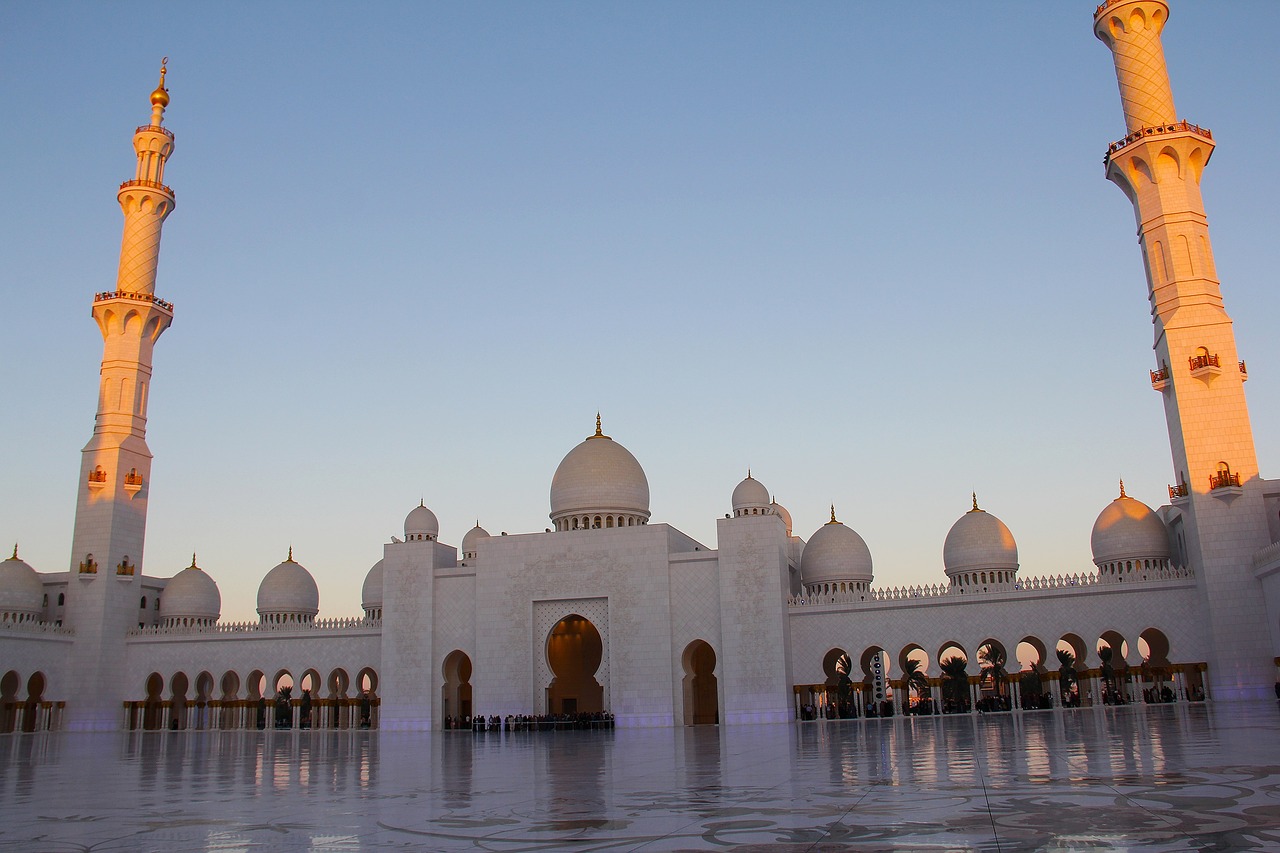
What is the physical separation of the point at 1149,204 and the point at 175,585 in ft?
104

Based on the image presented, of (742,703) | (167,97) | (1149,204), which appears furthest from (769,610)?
(167,97)

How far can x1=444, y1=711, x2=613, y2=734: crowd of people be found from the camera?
970 inches

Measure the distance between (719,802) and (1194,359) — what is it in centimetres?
2139

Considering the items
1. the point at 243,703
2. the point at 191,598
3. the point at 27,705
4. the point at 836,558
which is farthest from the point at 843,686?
the point at 27,705

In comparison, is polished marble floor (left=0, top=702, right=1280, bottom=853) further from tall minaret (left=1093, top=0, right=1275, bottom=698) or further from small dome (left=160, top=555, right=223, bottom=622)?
small dome (left=160, top=555, right=223, bottom=622)

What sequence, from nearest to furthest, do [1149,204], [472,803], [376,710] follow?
[472,803]
[1149,204]
[376,710]

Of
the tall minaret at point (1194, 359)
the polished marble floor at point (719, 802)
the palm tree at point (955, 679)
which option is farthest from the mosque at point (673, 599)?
the polished marble floor at point (719, 802)

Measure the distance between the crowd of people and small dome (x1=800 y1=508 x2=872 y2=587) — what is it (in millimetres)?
8099

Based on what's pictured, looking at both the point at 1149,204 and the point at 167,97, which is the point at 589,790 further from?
the point at 167,97

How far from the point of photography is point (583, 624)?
108 feet

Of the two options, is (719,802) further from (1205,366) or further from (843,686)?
(843,686)

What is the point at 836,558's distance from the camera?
30.1 m

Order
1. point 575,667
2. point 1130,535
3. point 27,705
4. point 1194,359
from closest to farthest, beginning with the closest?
point 1194,359 < point 1130,535 < point 27,705 < point 575,667

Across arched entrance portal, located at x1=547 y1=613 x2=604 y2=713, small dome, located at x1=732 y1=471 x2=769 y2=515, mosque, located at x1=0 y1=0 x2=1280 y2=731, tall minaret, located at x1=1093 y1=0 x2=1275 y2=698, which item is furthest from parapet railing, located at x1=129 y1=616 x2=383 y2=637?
tall minaret, located at x1=1093 y1=0 x2=1275 y2=698
